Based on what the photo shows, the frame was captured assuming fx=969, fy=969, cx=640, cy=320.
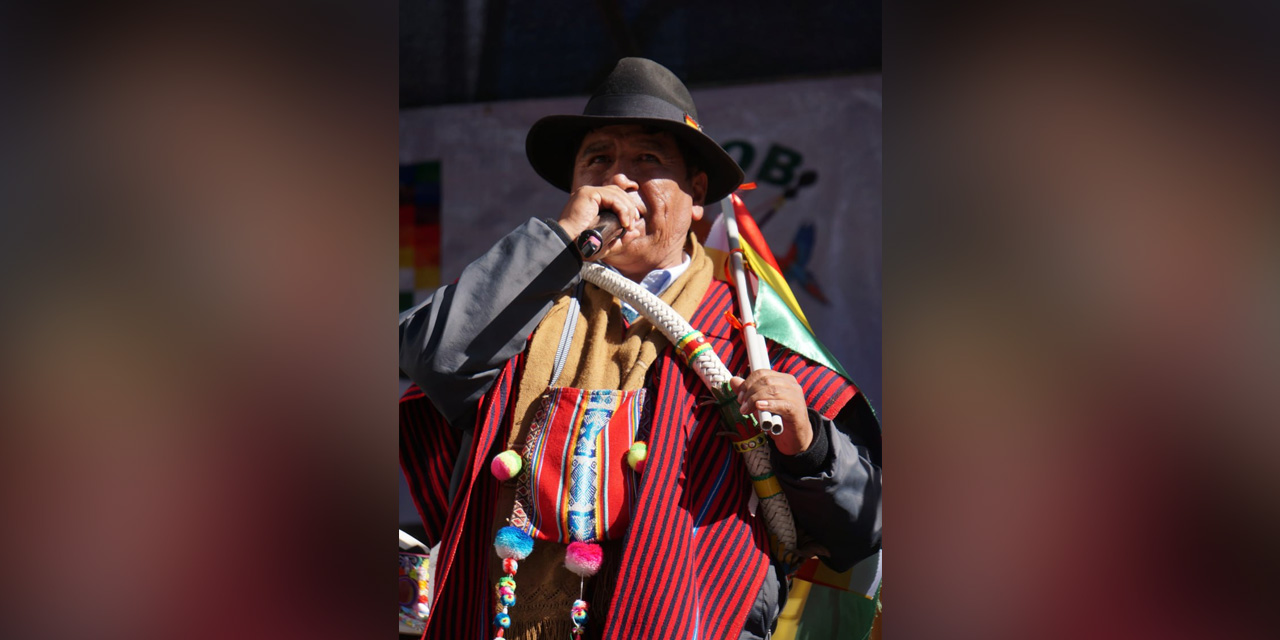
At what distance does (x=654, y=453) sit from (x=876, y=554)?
55 cm

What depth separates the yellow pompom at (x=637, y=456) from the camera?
185 centimetres

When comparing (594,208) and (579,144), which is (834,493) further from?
(579,144)

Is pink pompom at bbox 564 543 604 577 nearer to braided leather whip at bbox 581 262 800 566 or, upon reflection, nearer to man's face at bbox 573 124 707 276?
braided leather whip at bbox 581 262 800 566

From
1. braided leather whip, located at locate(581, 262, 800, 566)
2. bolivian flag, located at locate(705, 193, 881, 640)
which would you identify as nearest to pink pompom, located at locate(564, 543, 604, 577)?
braided leather whip, located at locate(581, 262, 800, 566)

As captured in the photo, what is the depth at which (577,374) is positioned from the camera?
2.02 meters

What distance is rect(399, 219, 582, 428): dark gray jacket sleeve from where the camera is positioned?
6.22ft

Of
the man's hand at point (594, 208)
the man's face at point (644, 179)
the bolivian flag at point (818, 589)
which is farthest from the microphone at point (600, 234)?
the bolivian flag at point (818, 589)

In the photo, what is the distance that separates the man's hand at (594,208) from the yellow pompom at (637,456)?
1.32 feet

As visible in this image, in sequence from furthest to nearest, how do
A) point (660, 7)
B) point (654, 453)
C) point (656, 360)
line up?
point (660, 7)
point (656, 360)
point (654, 453)

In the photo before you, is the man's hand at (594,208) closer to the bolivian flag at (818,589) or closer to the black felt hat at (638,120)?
the black felt hat at (638,120)

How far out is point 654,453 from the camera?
1831mm

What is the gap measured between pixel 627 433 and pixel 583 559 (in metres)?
0.26
